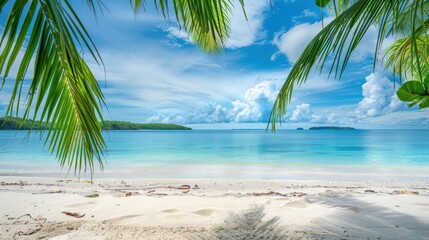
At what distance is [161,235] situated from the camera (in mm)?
2064

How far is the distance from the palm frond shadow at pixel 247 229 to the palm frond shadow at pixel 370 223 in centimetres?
35

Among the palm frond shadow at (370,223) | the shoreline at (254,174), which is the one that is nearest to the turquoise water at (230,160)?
the shoreline at (254,174)

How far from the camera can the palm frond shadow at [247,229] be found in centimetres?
203

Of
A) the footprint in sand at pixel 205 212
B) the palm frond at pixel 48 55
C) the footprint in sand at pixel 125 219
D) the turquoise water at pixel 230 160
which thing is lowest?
the turquoise water at pixel 230 160

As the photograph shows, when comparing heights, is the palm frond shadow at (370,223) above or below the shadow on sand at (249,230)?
above

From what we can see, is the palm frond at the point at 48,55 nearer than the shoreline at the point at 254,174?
Yes

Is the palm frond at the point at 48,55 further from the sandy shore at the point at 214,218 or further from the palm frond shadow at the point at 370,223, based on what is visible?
the palm frond shadow at the point at 370,223

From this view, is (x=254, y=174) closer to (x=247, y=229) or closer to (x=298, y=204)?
(x=298, y=204)

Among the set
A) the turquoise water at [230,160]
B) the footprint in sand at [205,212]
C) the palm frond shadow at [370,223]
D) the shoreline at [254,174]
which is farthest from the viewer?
the turquoise water at [230,160]

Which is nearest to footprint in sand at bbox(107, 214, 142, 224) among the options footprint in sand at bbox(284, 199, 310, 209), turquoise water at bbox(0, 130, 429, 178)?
turquoise water at bbox(0, 130, 429, 178)

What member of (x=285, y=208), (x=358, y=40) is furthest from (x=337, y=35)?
(x=285, y=208)

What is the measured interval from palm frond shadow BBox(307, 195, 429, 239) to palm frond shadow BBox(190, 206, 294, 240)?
35 cm

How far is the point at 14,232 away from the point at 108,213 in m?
0.73

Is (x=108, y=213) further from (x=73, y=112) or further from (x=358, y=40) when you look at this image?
(x=358, y=40)
